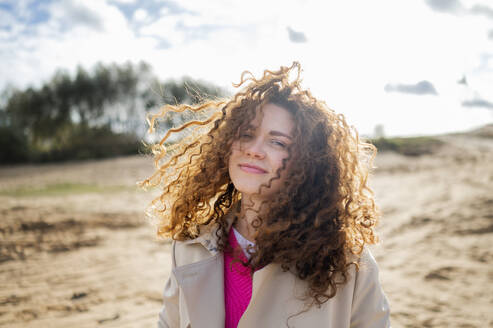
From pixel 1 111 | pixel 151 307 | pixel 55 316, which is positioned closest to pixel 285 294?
pixel 151 307

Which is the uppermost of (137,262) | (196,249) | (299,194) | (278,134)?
(278,134)

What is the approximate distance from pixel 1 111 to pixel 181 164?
37564 millimetres

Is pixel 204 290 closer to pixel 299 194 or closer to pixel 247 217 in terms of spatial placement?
pixel 247 217

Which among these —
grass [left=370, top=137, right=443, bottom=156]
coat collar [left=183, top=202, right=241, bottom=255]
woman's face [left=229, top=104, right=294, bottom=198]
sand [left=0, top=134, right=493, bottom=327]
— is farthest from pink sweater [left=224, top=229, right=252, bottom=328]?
grass [left=370, top=137, right=443, bottom=156]

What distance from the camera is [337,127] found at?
76.9 inches

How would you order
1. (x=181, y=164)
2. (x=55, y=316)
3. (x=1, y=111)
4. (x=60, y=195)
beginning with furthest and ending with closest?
(x=1, y=111) < (x=60, y=195) < (x=55, y=316) < (x=181, y=164)

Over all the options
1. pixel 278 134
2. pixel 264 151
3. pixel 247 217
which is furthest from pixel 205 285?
pixel 278 134

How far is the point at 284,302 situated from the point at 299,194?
550mm

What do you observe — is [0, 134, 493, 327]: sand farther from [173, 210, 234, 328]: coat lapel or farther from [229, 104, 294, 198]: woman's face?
[229, 104, 294, 198]: woman's face

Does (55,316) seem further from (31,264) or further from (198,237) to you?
(198,237)

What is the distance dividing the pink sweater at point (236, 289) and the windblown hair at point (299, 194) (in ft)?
0.30

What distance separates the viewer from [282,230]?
1.78 meters

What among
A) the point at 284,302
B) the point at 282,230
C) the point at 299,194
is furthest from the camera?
the point at 299,194

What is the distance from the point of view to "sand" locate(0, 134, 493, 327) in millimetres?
3162
